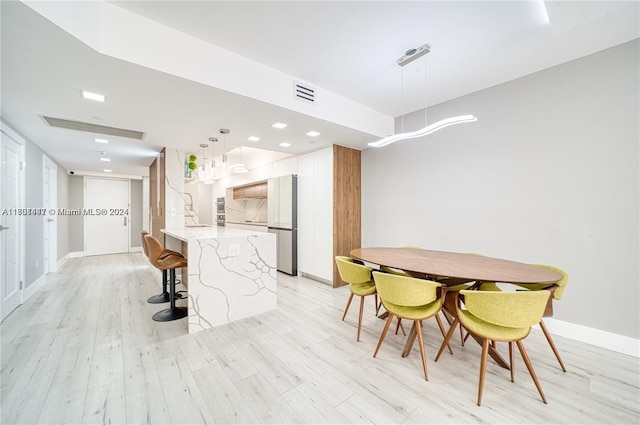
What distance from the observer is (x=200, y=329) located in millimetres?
2717

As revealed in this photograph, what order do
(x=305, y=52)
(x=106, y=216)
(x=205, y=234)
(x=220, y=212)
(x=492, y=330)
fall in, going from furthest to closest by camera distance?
(x=220, y=212) → (x=106, y=216) → (x=205, y=234) → (x=305, y=52) → (x=492, y=330)

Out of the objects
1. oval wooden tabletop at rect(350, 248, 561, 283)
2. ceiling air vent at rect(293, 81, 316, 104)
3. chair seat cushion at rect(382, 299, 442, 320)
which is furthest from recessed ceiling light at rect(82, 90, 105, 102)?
chair seat cushion at rect(382, 299, 442, 320)

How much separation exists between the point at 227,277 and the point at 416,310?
205 cm

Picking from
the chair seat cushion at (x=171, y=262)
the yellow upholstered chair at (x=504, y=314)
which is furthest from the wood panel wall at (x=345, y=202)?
the yellow upholstered chair at (x=504, y=314)

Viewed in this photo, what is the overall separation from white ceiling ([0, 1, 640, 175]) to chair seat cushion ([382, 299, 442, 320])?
2.30 metres

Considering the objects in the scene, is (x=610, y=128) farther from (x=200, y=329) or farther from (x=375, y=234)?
(x=200, y=329)

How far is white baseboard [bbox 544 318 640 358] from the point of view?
227 centimetres

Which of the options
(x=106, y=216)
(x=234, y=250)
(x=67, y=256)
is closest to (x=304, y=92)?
(x=234, y=250)

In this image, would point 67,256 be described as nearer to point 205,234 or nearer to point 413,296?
point 205,234

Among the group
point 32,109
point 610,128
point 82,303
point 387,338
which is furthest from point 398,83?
point 82,303

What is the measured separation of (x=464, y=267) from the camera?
84.4 inches

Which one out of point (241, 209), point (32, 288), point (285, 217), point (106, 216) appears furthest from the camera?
point (106, 216)

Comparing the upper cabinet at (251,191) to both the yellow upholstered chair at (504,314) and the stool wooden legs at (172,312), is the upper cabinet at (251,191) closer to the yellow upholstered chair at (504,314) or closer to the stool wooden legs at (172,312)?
the stool wooden legs at (172,312)

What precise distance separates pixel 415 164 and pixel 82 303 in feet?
17.0
